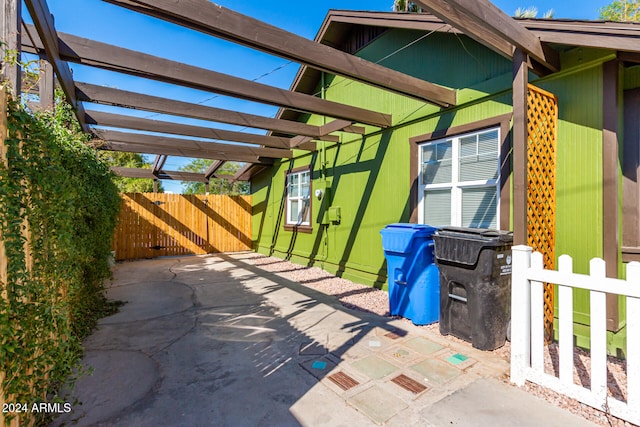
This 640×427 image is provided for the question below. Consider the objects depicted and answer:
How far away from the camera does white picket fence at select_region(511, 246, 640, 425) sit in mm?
2031

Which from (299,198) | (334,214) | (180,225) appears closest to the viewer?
(334,214)

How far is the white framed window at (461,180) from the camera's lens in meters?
4.16

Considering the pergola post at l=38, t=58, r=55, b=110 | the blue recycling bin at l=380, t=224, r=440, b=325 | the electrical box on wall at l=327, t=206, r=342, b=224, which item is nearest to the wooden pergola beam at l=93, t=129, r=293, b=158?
the electrical box on wall at l=327, t=206, r=342, b=224

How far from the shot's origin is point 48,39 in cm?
291

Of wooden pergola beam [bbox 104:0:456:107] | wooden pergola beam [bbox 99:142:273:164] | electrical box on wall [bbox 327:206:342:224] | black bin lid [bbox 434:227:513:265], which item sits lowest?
black bin lid [bbox 434:227:513:265]

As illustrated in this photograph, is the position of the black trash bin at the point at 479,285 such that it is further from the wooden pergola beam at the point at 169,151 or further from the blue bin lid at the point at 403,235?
the wooden pergola beam at the point at 169,151

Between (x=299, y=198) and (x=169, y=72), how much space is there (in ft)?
18.4

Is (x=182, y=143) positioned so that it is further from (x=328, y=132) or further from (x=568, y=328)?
(x=568, y=328)

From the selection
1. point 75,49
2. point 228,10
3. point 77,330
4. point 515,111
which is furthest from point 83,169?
point 515,111

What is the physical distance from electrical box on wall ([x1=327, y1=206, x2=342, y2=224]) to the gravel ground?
4.30ft

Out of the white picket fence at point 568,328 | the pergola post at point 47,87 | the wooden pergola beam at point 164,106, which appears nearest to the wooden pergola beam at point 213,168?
the wooden pergola beam at point 164,106

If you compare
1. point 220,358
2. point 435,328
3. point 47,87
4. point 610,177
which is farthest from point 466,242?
point 47,87

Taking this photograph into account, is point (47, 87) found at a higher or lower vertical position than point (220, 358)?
higher

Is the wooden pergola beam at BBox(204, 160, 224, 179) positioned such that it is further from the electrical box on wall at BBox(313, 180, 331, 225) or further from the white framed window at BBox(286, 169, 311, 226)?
the electrical box on wall at BBox(313, 180, 331, 225)
